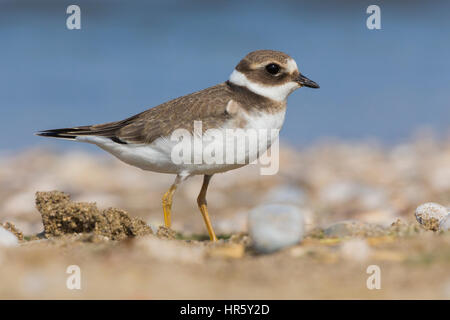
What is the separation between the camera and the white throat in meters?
5.67

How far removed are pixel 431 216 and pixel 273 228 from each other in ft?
6.15

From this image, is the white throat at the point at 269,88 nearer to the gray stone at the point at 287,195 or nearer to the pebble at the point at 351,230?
the pebble at the point at 351,230

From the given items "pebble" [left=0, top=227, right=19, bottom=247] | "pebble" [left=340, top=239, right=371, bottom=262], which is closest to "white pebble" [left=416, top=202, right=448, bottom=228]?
"pebble" [left=340, top=239, right=371, bottom=262]

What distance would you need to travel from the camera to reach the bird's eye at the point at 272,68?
18.9ft

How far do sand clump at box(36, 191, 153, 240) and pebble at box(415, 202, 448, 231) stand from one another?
2.37 meters

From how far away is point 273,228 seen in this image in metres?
4.01

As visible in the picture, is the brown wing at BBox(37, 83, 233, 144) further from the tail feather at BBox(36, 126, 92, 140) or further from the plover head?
the plover head

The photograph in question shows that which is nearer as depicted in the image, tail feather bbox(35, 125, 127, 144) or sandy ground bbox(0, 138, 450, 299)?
sandy ground bbox(0, 138, 450, 299)

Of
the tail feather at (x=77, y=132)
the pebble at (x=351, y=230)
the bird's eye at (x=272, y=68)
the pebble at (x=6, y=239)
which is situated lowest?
the pebble at (x=351, y=230)

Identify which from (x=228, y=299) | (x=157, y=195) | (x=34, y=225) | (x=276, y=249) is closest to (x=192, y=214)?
(x=157, y=195)

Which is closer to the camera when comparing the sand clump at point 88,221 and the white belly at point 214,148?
the sand clump at point 88,221

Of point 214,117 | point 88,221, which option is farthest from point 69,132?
point 214,117

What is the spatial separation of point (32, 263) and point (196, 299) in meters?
1.04

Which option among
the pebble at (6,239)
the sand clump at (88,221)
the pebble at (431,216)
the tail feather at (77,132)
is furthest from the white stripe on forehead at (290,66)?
the pebble at (6,239)
